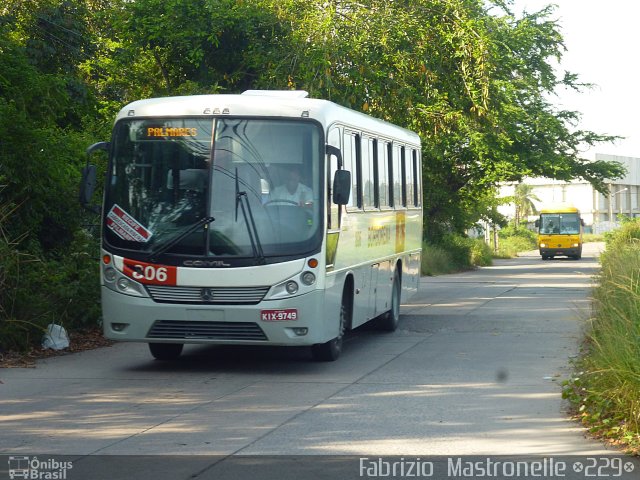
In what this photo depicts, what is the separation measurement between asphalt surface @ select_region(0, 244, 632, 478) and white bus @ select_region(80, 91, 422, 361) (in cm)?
67

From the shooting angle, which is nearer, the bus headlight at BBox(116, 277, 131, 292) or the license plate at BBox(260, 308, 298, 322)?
the license plate at BBox(260, 308, 298, 322)

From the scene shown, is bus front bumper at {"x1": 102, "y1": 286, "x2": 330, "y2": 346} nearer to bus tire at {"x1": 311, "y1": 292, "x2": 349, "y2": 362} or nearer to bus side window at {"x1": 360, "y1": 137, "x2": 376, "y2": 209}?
bus tire at {"x1": 311, "y1": 292, "x2": 349, "y2": 362}

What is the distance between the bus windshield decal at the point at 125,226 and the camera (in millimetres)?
12436

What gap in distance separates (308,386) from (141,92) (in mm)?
18968

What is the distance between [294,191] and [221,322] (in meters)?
1.63

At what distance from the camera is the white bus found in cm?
1219

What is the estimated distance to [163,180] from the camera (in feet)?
41.2

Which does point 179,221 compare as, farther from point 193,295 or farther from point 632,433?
point 632,433

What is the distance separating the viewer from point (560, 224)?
63344mm

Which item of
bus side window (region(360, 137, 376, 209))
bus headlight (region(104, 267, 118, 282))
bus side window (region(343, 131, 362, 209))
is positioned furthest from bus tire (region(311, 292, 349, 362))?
bus headlight (region(104, 267, 118, 282))

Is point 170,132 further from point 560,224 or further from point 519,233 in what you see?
point 519,233

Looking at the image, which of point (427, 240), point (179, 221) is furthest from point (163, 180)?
point (427, 240)

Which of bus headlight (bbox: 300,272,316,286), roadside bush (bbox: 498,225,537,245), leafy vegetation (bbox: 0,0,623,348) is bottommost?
roadside bush (bbox: 498,225,537,245)

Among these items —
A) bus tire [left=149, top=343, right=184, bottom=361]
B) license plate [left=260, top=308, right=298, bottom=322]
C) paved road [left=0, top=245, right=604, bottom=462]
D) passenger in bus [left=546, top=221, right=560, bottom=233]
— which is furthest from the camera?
passenger in bus [left=546, top=221, right=560, bottom=233]
